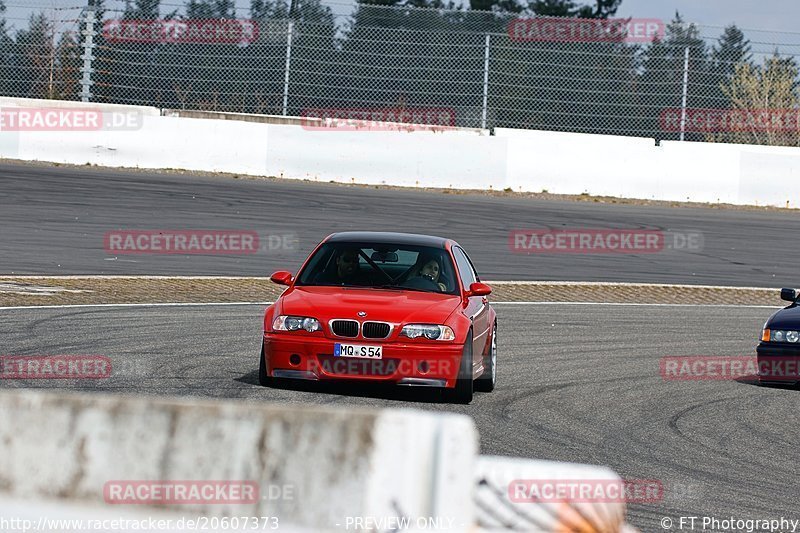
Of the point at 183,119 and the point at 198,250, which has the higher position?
the point at 183,119

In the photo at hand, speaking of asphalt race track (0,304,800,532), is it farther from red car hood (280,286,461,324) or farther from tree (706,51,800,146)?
tree (706,51,800,146)

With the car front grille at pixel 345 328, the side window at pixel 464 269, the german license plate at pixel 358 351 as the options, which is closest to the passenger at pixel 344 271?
the side window at pixel 464 269

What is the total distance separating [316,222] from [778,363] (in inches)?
456

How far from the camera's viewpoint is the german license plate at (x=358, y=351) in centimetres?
949

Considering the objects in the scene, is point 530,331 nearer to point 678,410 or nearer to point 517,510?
point 678,410

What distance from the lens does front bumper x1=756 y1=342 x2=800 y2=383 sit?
453 inches

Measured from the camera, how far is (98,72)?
27.4 metres

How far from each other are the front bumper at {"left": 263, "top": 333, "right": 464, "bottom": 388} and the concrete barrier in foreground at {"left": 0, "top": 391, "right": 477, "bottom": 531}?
572 cm

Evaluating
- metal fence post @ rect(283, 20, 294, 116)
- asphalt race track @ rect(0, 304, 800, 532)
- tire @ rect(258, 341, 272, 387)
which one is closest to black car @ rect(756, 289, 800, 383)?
asphalt race track @ rect(0, 304, 800, 532)

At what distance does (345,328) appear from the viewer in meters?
9.55

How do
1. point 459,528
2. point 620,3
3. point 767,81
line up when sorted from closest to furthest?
point 459,528 → point 767,81 → point 620,3

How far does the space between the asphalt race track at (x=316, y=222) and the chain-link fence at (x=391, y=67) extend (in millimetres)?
2074

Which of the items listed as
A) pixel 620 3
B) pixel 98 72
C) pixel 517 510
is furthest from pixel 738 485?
pixel 620 3

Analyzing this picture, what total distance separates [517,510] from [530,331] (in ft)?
35.8
